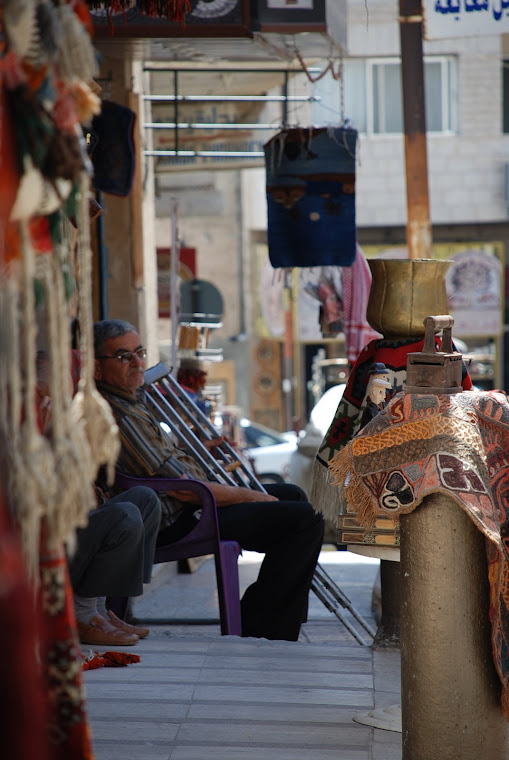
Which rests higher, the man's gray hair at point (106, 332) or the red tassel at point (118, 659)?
the man's gray hair at point (106, 332)

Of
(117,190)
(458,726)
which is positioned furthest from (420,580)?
(117,190)

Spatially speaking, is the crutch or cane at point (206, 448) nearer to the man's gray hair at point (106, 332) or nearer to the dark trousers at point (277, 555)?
the dark trousers at point (277, 555)

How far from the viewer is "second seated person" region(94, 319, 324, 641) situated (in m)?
4.76

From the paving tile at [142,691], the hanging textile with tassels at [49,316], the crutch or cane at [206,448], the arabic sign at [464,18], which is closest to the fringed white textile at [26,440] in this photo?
the hanging textile with tassels at [49,316]

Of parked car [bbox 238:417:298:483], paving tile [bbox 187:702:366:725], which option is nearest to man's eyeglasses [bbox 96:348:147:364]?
paving tile [bbox 187:702:366:725]

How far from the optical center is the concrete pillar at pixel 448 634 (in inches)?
111

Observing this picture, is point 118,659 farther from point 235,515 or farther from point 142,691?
point 235,515

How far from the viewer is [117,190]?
6.78 metres

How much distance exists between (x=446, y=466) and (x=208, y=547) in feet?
6.90

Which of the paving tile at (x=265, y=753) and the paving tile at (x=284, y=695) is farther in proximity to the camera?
the paving tile at (x=284, y=695)

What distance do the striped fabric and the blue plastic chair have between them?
0.07 metres

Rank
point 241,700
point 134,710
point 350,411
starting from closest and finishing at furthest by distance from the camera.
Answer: point 134,710 < point 241,700 < point 350,411

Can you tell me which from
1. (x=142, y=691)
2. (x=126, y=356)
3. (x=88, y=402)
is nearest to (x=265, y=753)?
(x=142, y=691)

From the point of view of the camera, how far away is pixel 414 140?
821 cm
